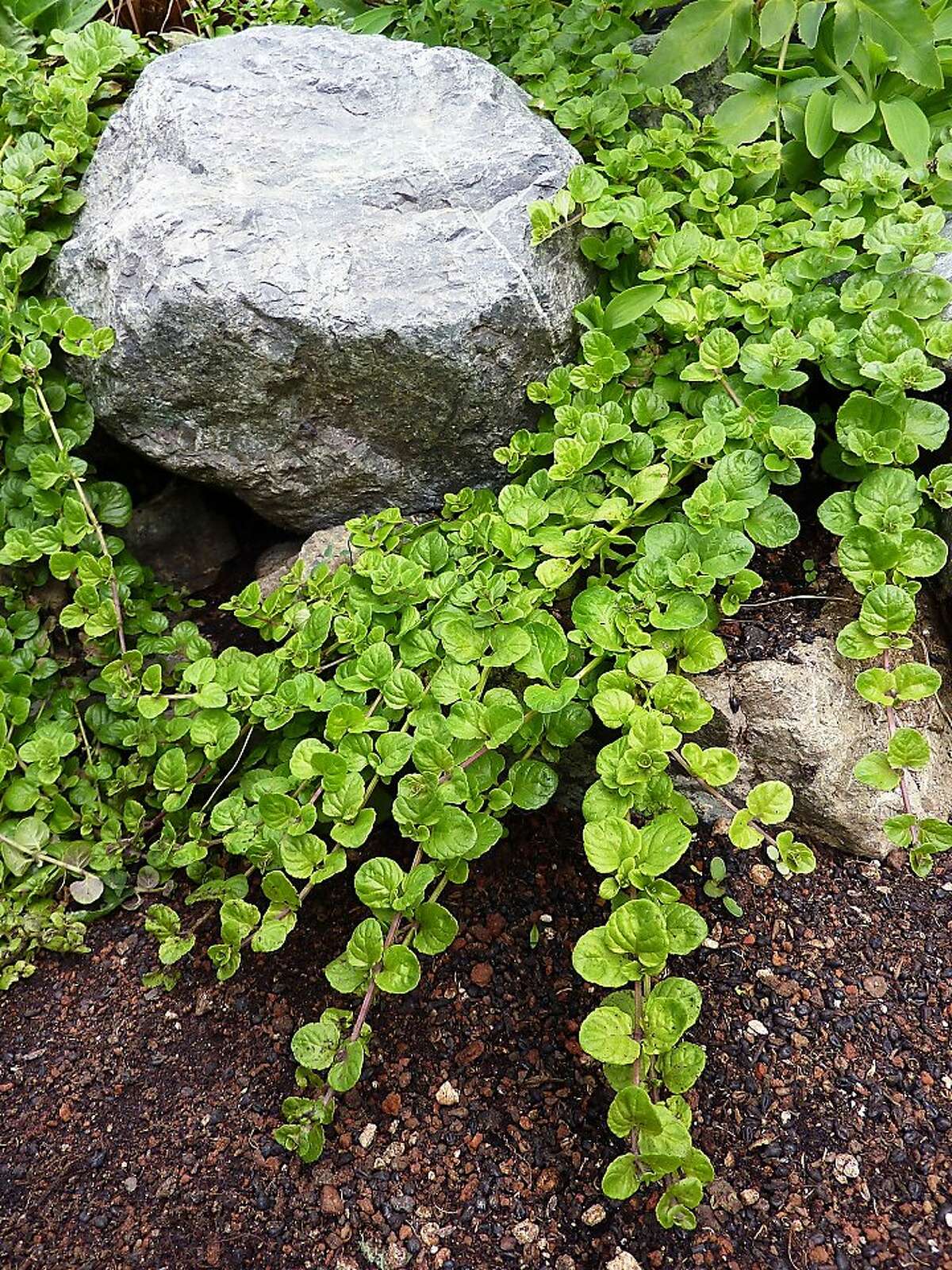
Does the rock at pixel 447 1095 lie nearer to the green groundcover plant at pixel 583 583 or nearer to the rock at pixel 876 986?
the green groundcover plant at pixel 583 583

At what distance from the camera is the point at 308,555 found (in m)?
2.27

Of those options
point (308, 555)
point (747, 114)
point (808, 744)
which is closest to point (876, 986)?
point (808, 744)

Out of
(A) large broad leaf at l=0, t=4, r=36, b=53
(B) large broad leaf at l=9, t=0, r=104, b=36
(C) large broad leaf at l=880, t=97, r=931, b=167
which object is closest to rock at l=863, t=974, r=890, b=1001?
(C) large broad leaf at l=880, t=97, r=931, b=167

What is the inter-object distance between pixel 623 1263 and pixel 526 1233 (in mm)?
153

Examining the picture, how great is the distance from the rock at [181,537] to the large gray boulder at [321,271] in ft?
0.92

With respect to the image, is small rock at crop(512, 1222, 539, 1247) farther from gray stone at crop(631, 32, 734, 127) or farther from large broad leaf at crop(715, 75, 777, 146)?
gray stone at crop(631, 32, 734, 127)

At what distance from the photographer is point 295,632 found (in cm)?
196

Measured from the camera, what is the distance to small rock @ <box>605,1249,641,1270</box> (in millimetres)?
1459

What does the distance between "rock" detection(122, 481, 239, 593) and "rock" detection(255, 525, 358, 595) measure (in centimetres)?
15

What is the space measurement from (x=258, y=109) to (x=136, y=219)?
0.44m

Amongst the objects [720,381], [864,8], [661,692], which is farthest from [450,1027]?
[864,8]

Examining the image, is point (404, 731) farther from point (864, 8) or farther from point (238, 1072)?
point (864, 8)

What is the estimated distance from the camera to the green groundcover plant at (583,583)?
1.52 metres

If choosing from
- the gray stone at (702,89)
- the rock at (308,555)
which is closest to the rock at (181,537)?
the rock at (308,555)
